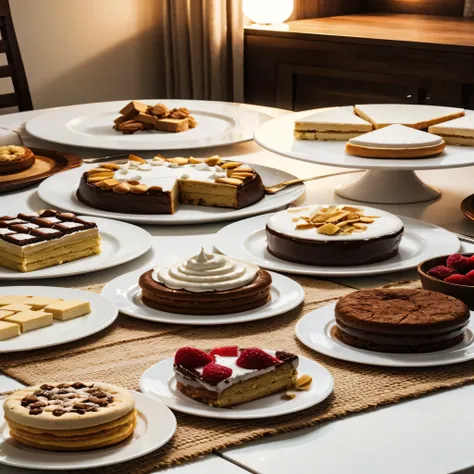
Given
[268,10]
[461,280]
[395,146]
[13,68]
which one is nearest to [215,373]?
[461,280]

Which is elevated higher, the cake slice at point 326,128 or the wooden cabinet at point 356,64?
the cake slice at point 326,128

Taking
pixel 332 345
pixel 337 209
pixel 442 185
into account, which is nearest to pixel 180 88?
pixel 442 185

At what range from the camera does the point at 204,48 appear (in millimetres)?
4555

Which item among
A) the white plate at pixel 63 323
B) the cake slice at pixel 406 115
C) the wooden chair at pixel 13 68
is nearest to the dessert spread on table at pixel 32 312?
the white plate at pixel 63 323

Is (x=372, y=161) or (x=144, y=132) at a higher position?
(x=372, y=161)

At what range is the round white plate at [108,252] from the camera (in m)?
1.63

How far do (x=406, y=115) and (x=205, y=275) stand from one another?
1.07m

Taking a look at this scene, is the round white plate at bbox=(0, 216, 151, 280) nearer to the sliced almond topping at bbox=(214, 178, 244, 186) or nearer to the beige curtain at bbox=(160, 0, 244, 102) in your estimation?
the sliced almond topping at bbox=(214, 178, 244, 186)

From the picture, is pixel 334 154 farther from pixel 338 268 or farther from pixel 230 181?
pixel 338 268

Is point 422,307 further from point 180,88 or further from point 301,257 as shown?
point 180,88

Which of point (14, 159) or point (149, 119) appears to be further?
point (149, 119)

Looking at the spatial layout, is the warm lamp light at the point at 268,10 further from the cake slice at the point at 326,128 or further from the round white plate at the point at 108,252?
the round white plate at the point at 108,252

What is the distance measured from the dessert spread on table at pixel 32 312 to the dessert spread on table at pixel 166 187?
539mm

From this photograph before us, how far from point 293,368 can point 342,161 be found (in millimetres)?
882
